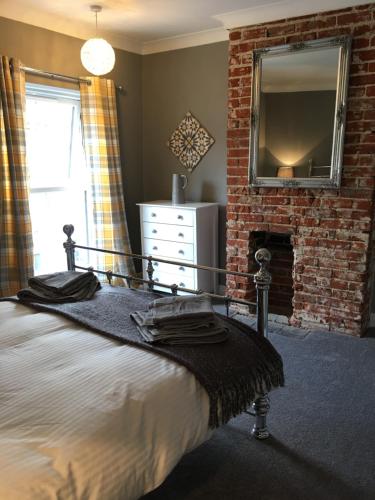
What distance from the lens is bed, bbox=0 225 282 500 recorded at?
1171 mm

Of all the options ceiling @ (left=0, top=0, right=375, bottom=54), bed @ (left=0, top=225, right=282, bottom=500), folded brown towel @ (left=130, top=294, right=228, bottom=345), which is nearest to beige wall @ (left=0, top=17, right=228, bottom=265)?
ceiling @ (left=0, top=0, right=375, bottom=54)

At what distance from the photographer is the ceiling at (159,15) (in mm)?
3428

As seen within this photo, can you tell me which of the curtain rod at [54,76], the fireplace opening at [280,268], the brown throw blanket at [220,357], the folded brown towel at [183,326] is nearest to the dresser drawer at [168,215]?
the fireplace opening at [280,268]

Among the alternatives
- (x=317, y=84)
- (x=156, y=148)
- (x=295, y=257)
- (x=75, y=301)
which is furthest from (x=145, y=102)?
(x=75, y=301)

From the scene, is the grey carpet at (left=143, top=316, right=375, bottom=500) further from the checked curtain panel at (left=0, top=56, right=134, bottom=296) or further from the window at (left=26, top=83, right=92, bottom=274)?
the window at (left=26, top=83, right=92, bottom=274)

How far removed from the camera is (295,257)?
3.76 m

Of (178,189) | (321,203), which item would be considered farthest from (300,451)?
(178,189)

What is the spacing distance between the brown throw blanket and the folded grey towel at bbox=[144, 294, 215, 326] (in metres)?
0.11

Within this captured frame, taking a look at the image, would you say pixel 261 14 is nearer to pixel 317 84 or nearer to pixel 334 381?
pixel 317 84

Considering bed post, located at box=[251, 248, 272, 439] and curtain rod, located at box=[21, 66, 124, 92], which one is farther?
curtain rod, located at box=[21, 66, 124, 92]

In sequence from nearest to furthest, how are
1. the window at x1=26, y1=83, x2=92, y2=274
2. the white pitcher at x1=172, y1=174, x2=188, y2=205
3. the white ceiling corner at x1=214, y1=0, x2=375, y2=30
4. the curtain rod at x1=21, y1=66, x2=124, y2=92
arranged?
1. the white ceiling corner at x1=214, y1=0, x2=375, y2=30
2. the curtain rod at x1=21, y1=66, x2=124, y2=92
3. the window at x1=26, y1=83, x2=92, y2=274
4. the white pitcher at x1=172, y1=174, x2=188, y2=205

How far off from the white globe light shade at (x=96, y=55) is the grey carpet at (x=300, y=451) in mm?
2830

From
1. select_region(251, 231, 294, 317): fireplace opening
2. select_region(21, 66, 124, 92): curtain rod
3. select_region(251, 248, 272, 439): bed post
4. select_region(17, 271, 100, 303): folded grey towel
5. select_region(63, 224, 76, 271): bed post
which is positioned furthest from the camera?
select_region(251, 231, 294, 317): fireplace opening

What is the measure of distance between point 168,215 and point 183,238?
0.28 m
